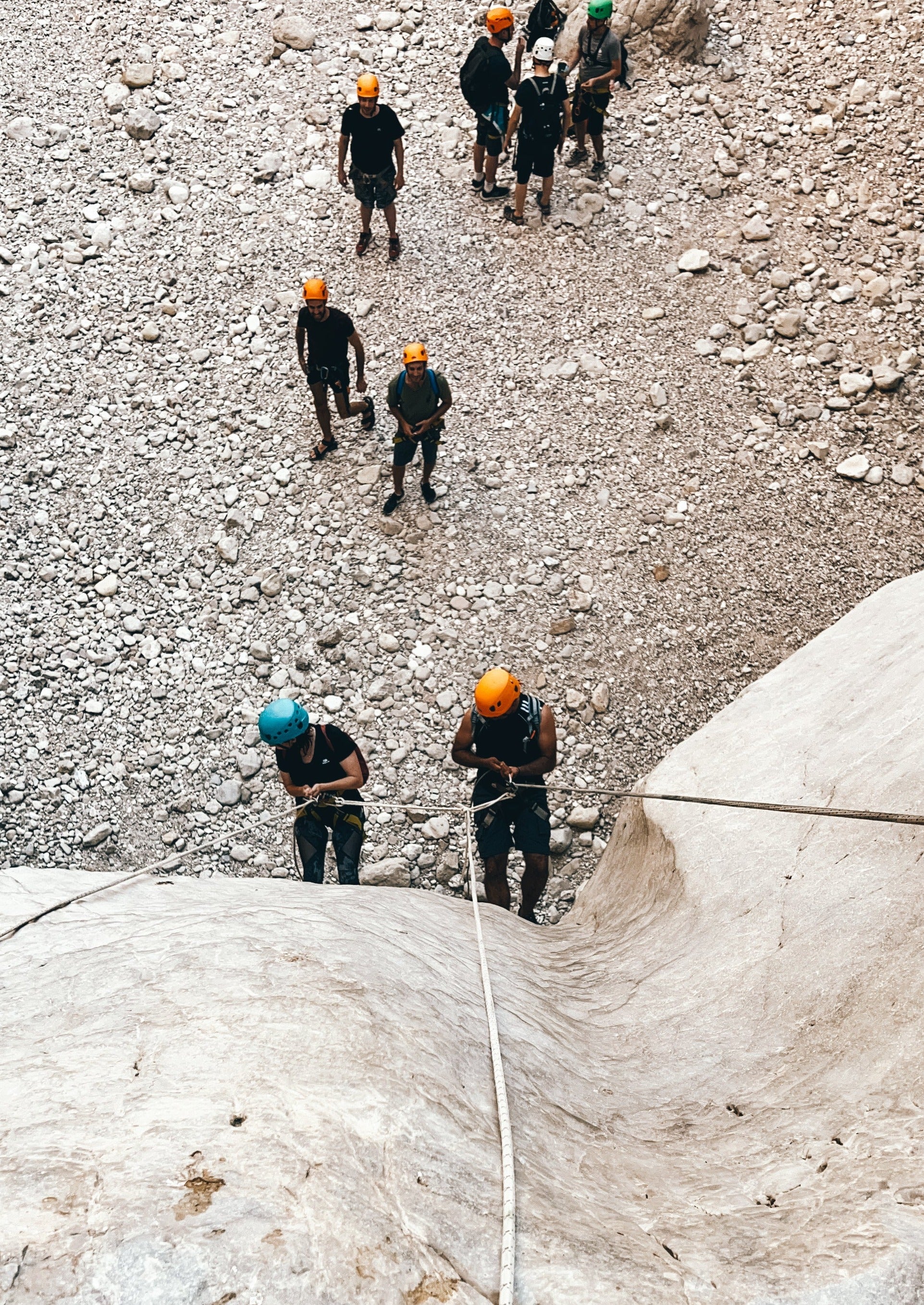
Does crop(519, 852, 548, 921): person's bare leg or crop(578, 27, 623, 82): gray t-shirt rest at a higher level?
crop(578, 27, 623, 82): gray t-shirt

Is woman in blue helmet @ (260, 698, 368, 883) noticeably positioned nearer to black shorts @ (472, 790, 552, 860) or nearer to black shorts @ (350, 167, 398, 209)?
black shorts @ (472, 790, 552, 860)

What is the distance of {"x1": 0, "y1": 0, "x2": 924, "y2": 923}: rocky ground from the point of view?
7.56 m

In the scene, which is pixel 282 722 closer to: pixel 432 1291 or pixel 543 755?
pixel 543 755

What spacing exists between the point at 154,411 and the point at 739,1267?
9545mm

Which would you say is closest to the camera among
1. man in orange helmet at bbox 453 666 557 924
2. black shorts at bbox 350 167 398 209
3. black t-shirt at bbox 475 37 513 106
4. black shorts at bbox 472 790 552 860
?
man in orange helmet at bbox 453 666 557 924

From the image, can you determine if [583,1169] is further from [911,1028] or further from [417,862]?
[417,862]

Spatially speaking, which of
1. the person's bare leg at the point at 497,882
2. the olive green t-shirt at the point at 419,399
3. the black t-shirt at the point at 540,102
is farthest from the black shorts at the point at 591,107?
the person's bare leg at the point at 497,882

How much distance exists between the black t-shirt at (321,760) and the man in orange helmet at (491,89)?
27.7ft

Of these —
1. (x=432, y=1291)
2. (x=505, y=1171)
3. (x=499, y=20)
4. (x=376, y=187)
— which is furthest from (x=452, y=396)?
(x=432, y=1291)

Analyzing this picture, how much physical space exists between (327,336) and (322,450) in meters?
1.35

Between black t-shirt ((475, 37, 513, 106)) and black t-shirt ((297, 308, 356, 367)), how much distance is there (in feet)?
13.7

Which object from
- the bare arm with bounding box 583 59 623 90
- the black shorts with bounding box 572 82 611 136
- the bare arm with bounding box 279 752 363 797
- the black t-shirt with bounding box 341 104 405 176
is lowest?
the bare arm with bounding box 279 752 363 797

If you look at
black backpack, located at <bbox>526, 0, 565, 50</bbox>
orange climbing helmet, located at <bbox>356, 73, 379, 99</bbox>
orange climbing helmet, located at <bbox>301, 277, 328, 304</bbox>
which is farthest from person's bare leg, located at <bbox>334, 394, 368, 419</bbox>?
black backpack, located at <bbox>526, 0, 565, 50</bbox>

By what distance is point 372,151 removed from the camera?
931cm
